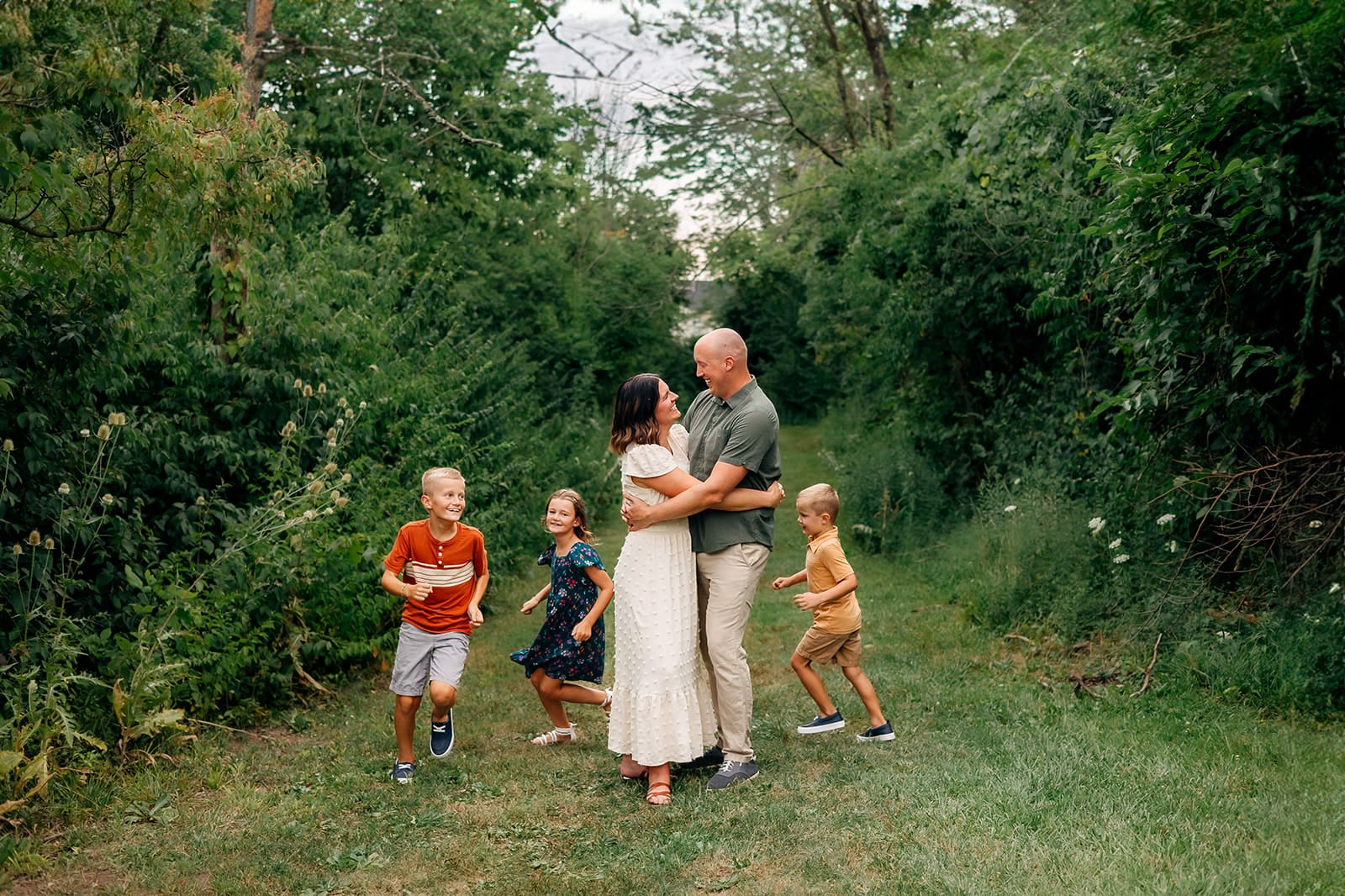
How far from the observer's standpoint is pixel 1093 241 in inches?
384

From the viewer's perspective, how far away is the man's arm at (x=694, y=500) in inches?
215

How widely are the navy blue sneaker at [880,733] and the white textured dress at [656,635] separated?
123 centimetres

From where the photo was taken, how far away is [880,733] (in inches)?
256

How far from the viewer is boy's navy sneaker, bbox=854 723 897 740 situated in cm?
649

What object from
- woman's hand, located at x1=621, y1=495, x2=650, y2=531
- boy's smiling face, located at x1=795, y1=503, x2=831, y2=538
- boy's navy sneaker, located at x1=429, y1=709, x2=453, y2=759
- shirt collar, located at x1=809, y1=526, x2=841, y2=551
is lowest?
boy's navy sneaker, located at x1=429, y1=709, x2=453, y2=759

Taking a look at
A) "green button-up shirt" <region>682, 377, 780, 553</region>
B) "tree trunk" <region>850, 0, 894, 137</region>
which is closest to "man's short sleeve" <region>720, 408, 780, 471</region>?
"green button-up shirt" <region>682, 377, 780, 553</region>

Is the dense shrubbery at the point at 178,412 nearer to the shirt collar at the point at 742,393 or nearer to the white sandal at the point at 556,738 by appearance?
the white sandal at the point at 556,738

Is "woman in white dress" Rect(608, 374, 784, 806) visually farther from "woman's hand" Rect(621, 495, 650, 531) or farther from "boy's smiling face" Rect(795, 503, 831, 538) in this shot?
"boy's smiling face" Rect(795, 503, 831, 538)

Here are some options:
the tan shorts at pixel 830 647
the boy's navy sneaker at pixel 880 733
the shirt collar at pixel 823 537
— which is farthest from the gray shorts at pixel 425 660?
the boy's navy sneaker at pixel 880 733

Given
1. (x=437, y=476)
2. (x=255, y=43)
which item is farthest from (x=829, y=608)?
(x=255, y=43)

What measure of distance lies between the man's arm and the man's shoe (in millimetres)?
1383

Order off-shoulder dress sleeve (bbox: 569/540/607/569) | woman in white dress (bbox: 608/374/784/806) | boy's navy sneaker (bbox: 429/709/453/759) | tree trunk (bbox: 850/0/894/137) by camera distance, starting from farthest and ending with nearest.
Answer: tree trunk (bbox: 850/0/894/137) < off-shoulder dress sleeve (bbox: 569/540/607/569) < boy's navy sneaker (bbox: 429/709/453/759) < woman in white dress (bbox: 608/374/784/806)

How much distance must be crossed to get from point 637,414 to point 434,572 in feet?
4.90

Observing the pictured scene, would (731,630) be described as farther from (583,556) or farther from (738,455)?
(583,556)
